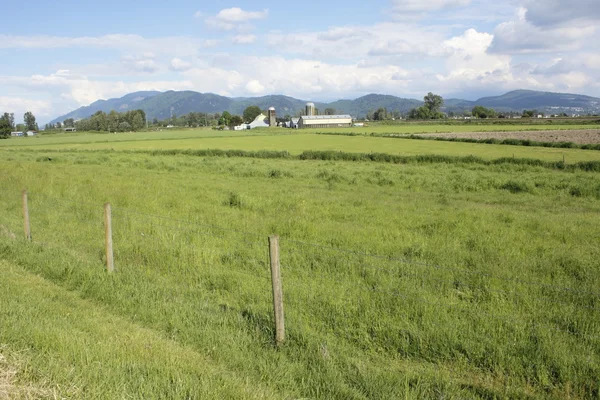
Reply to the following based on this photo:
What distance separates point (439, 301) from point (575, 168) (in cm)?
2935

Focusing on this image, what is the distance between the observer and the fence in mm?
6684

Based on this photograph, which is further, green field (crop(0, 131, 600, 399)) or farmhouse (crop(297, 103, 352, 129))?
farmhouse (crop(297, 103, 352, 129))

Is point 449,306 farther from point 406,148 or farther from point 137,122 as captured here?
point 137,122

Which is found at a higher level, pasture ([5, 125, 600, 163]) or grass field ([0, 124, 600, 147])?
grass field ([0, 124, 600, 147])

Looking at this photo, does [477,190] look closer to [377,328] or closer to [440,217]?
[440,217]

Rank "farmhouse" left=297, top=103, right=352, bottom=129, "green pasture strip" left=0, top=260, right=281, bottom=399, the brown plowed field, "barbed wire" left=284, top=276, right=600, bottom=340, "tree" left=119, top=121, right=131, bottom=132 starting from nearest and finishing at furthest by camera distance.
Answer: "green pasture strip" left=0, top=260, right=281, bottom=399
"barbed wire" left=284, top=276, right=600, bottom=340
the brown plowed field
"farmhouse" left=297, top=103, right=352, bottom=129
"tree" left=119, top=121, right=131, bottom=132

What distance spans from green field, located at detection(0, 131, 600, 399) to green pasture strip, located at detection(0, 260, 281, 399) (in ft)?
0.08

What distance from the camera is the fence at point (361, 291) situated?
668cm

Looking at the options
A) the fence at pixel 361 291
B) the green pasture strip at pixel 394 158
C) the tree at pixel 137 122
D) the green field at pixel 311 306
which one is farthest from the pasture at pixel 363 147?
the tree at pixel 137 122

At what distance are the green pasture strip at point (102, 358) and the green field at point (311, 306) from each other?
0.08 ft

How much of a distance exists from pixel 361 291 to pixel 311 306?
1.07 m

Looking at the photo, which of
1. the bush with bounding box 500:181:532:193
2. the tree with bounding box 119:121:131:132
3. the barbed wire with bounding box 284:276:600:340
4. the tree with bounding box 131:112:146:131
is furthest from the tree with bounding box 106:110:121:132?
the barbed wire with bounding box 284:276:600:340

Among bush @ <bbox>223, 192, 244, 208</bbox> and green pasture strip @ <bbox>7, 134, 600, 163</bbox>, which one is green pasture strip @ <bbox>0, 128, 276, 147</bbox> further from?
bush @ <bbox>223, 192, 244, 208</bbox>

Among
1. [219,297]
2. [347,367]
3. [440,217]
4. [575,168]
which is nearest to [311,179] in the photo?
[440,217]
